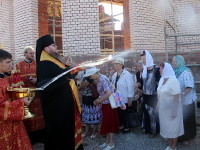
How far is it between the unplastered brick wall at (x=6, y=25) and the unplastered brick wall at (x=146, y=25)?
157 inches

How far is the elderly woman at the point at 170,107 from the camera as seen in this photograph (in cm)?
390

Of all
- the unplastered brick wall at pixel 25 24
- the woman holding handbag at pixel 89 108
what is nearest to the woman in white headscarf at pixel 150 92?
the woman holding handbag at pixel 89 108

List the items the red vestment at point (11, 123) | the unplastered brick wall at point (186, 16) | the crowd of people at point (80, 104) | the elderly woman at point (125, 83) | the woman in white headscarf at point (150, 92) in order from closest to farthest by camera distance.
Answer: the red vestment at point (11, 123), the crowd of people at point (80, 104), the woman in white headscarf at point (150, 92), the elderly woman at point (125, 83), the unplastered brick wall at point (186, 16)

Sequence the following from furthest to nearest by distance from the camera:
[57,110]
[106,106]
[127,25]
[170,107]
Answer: [127,25], [106,106], [170,107], [57,110]

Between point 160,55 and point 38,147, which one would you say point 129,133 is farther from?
point 160,55

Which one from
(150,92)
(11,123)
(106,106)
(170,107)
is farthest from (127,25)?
(11,123)

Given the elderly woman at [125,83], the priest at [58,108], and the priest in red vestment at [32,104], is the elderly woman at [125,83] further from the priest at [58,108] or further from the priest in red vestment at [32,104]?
the priest at [58,108]

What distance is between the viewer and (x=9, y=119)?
8.23 ft

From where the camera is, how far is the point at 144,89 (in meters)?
4.79

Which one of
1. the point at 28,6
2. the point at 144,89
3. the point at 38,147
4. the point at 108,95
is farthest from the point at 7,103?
the point at 28,6

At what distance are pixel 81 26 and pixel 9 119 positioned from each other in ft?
13.4

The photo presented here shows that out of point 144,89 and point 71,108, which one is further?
point 144,89

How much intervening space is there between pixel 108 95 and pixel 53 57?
4.07ft

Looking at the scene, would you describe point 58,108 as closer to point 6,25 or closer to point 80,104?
point 80,104
